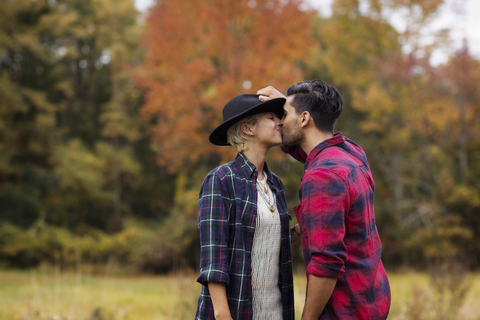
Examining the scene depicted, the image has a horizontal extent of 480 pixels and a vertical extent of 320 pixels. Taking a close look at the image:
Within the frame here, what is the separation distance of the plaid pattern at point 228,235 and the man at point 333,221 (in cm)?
27

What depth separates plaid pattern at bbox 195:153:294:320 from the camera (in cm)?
186

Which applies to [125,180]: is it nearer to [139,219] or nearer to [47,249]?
[139,219]

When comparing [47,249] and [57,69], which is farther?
[57,69]

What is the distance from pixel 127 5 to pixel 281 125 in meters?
16.9

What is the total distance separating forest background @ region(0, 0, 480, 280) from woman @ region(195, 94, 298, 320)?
7.75 metres

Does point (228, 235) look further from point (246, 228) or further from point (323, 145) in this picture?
point (323, 145)

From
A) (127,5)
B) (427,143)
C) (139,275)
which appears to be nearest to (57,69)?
(127,5)

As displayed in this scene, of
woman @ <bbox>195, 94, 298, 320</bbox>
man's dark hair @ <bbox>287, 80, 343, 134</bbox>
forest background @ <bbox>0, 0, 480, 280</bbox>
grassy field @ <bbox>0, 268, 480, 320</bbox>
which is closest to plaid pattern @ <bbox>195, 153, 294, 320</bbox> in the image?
woman @ <bbox>195, 94, 298, 320</bbox>

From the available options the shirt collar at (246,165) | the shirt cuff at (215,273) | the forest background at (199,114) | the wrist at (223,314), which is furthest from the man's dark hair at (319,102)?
the forest background at (199,114)

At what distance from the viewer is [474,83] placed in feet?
39.1

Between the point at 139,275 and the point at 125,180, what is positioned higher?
the point at 125,180

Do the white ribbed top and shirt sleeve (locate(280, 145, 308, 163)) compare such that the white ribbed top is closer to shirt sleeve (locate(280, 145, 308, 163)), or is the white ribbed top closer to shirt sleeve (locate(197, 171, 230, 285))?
shirt sleeve (locate(197, 171, 230, 285))

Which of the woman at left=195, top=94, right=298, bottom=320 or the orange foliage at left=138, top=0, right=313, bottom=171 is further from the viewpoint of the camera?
the orange foliage at left=138, top=0, right=313, bottom=171

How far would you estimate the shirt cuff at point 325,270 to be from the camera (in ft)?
5.54
